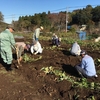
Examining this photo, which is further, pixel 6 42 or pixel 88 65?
pixel 6 42

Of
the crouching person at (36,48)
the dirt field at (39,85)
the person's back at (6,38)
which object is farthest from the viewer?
the crouching person at (36,48)

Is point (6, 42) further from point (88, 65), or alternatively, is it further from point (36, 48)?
point (36, 48)

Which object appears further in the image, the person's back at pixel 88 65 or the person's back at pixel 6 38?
the person's back at pixel 6 38

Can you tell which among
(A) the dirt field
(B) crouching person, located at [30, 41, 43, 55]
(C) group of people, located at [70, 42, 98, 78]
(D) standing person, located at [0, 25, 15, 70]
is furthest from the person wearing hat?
(B) crouching person, located at [30, 41, 43, 55]

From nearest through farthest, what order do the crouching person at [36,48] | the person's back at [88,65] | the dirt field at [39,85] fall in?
the dirt field at [39,85] → the person's back at [88,65] → the crouching person at [36,48]

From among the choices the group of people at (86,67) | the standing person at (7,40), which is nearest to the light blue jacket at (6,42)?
the standing person at (7,40)

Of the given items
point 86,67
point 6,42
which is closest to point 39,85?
point 86,67

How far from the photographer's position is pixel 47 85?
20.8 feet

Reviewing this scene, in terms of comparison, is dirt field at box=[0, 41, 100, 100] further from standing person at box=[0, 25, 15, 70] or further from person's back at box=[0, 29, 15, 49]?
person's back at box=[0, 29, 15, 49]

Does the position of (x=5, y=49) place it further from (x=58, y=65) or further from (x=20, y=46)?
(x=58, y=65)

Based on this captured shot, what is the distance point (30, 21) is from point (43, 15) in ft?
11.7

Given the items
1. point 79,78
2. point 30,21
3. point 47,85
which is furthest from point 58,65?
point 30,21

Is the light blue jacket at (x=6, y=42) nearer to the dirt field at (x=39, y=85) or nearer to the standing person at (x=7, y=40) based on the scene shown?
the standing person at (x=7, y=40)

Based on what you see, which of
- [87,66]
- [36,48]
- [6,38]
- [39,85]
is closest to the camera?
[39,85]
